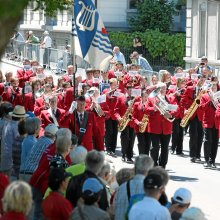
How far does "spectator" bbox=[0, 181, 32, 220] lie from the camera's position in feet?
32.2

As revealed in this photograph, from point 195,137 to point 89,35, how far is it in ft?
15.0

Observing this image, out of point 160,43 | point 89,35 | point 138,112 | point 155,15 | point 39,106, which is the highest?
point 155,15

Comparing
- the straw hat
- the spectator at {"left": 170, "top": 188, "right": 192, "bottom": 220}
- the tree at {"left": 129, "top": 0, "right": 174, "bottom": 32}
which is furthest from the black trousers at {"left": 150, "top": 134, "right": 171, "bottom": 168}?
the tree at {"left": 129, "top": 0, "right": 174, "bottom": 32}

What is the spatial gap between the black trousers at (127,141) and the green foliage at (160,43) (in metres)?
22.1

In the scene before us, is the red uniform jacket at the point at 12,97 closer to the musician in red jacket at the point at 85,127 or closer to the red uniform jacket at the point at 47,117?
the red uniform jacket at the point at 47,117

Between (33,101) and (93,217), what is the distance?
13.0m

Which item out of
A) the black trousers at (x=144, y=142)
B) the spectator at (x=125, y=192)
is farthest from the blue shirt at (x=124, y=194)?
the black trousers at (x=144, y=142)

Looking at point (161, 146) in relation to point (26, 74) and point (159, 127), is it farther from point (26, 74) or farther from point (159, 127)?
point (26, 74)

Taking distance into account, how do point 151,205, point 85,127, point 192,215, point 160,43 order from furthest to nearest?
1. point 160,43
2. point 85,127
3. point 151,205
4. point 192,215

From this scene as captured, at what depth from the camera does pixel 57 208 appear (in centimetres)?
1073

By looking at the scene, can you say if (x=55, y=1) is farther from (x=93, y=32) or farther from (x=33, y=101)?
(x=33, y=101)

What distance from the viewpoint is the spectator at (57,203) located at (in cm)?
1070

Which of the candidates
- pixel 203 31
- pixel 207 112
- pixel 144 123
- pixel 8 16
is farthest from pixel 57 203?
pixel 203 31

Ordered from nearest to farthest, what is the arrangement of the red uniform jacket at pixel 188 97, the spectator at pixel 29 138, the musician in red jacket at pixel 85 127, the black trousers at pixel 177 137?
the spectator at pixel 29 138
the musician in red jacket at pixel 85 127
the red uniform jacket at pixel 188 97
the black trousers at pixel 177 137
